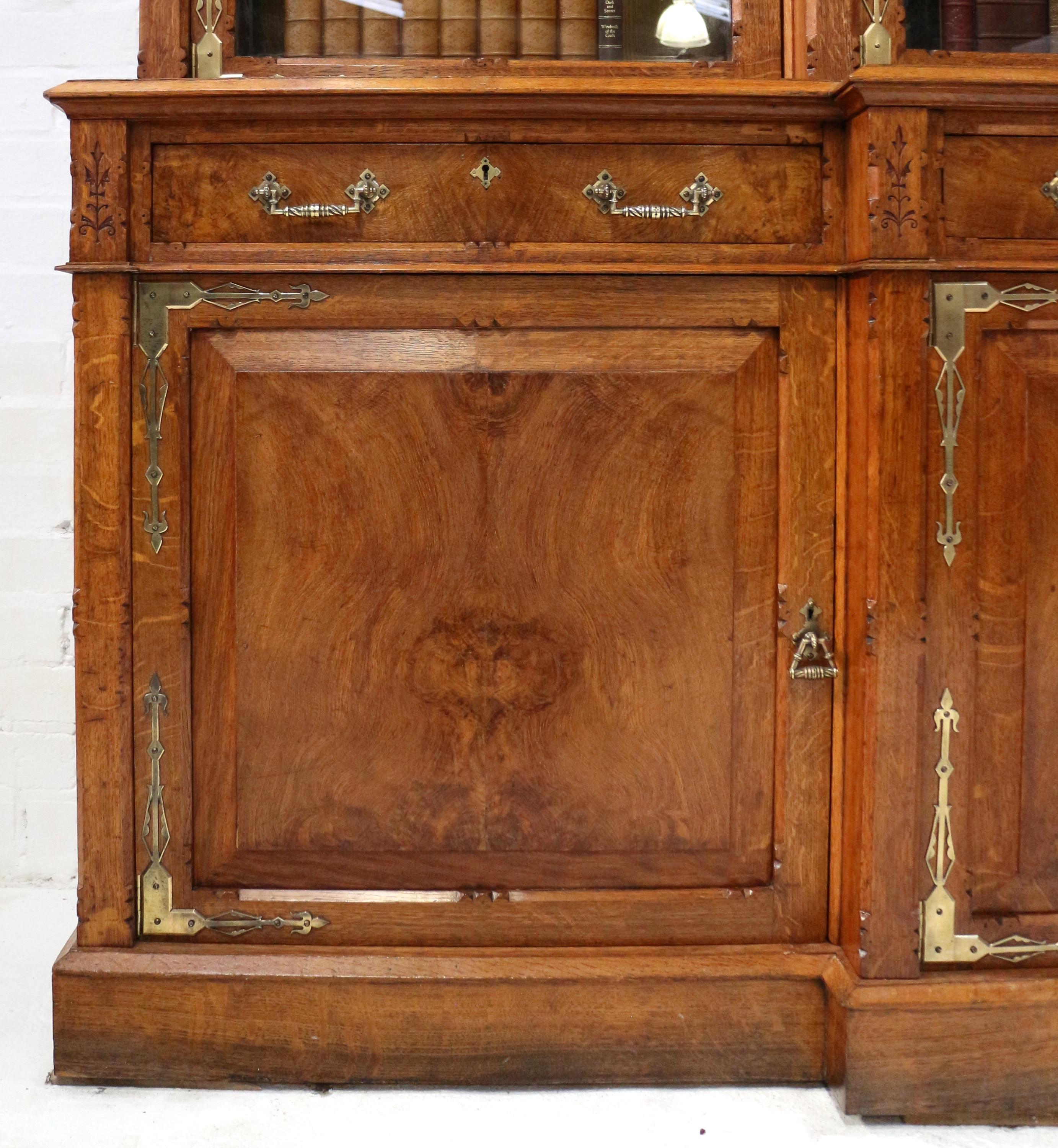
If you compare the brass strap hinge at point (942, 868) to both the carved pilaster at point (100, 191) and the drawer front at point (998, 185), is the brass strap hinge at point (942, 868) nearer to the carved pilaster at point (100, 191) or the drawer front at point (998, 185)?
the drawer front at point (998, 185)

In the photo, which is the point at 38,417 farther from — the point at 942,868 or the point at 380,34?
the point at 942,868

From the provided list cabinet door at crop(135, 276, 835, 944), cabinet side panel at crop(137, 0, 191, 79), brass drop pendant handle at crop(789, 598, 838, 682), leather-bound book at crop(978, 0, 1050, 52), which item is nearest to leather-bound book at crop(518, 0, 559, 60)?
cabinet door at crop(135, 276, 835, 944)

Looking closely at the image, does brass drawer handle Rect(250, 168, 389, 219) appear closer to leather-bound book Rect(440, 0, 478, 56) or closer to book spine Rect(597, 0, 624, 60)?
leather-bound book Rect(440, 0, 478, 56)

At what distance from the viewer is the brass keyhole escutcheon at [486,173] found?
1.59m

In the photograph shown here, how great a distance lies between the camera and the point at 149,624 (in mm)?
1635

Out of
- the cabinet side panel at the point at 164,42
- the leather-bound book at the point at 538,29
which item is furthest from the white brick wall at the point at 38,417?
the leather-bound book at the point at 538,29

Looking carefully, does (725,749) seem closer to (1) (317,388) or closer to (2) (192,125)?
(1) (317,388)

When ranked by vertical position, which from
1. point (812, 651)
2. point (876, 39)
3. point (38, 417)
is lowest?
point (812, 651)

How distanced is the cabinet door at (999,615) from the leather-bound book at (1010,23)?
0.34 metres

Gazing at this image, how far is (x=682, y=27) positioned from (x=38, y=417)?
4.32ft

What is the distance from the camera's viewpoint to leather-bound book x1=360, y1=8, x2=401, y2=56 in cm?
167

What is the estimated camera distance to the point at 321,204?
1.59 metres

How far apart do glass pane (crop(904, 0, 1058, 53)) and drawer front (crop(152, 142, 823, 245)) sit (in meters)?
0.23

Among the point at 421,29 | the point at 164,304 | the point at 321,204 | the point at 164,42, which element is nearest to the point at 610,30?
the point at 421,29
